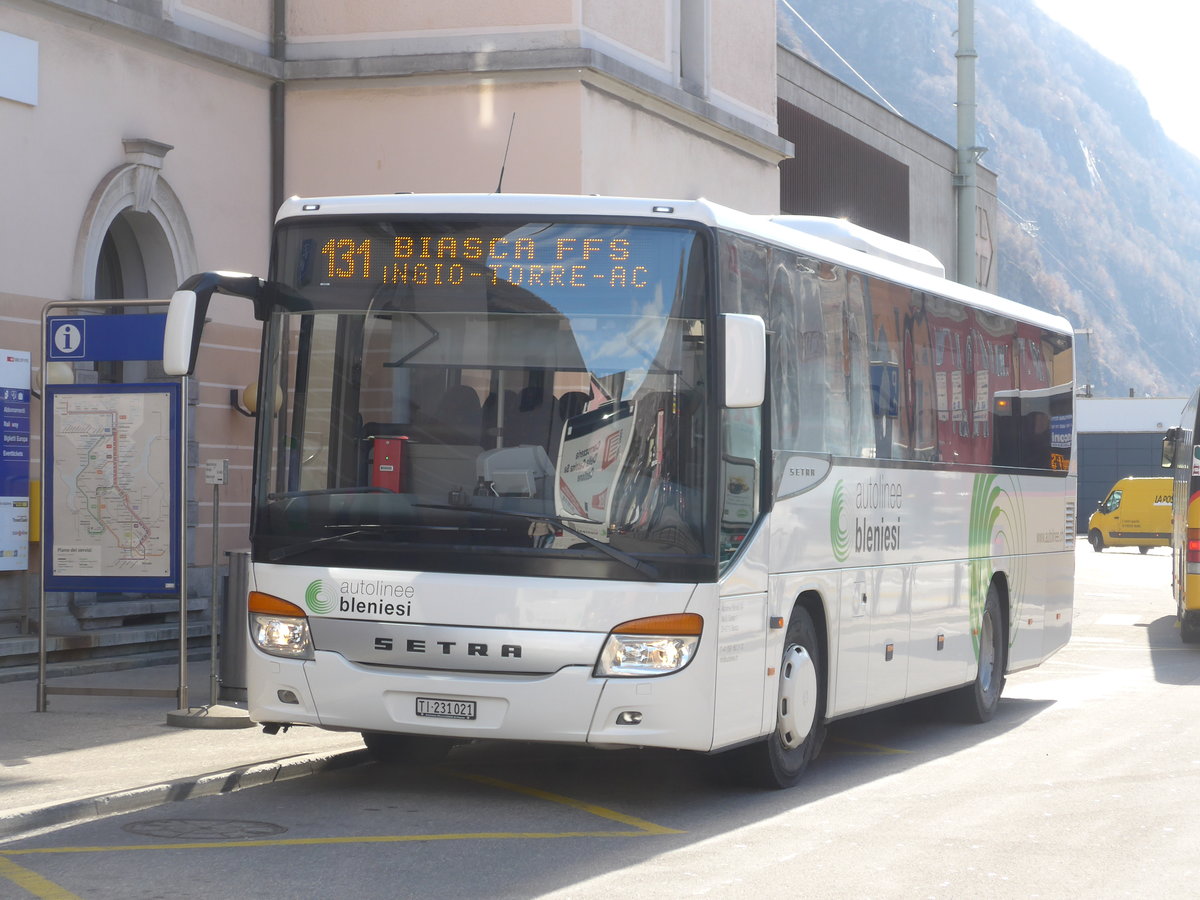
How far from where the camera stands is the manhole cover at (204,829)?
8.02 metres

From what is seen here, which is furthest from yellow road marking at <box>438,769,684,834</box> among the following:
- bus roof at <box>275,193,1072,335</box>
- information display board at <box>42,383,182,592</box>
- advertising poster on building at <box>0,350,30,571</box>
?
advertising poster on building at <box>0,350,30,571</box>

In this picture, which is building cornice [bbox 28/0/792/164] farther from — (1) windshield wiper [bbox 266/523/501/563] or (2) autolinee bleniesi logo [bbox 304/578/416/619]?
(2) autolinee bleniesi logo [bbox 304/578/416/619]

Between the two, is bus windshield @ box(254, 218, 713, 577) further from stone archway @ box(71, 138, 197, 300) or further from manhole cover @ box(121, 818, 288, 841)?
stone archway @ box(71, 138, 197, 300)

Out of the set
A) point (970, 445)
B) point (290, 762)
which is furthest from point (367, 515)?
point (970, 445)

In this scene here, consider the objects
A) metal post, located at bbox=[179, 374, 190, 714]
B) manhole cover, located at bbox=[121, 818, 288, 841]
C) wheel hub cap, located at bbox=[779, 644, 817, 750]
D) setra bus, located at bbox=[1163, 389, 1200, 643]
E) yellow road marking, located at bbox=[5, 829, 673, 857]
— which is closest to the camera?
yellow road marking, located at bbox=[5, 829, 673, 857]

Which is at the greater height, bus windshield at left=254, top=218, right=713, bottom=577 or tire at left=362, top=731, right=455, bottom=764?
bus windshield at left=254, top=218, right=713, bottom=577

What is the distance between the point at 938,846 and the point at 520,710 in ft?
6.53

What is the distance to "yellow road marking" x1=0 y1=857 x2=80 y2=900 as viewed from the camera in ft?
22.1

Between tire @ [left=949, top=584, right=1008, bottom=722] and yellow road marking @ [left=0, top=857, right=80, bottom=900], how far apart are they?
7.76 metres

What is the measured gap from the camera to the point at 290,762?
390 inches

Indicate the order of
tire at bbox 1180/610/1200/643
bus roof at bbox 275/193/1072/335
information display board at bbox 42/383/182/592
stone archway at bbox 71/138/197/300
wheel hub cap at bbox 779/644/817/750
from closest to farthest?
bus roof at bbox 275/193/1072/335 < wheel hub cap at bbox 779/644/817/750 < information display board at bbox 42/383/182/592 < stone archway at bbox 71/138/197/300 < tire at bbox 1180/610/1200/643

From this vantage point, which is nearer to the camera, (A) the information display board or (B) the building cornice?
(A) the information display board

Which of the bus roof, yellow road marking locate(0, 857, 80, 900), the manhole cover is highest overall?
the bus roof

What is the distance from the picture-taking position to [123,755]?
10.2 metres
